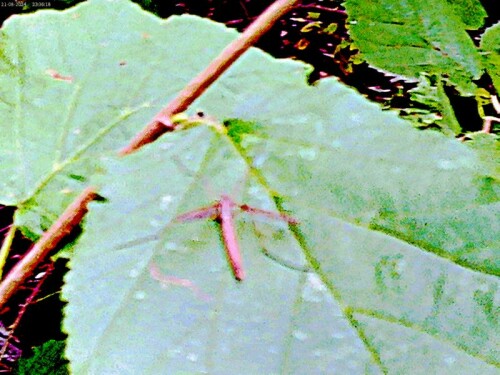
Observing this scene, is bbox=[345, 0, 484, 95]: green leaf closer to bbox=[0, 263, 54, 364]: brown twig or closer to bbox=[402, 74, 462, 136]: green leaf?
bbox=[402, 74, 462, 136]: green leaf

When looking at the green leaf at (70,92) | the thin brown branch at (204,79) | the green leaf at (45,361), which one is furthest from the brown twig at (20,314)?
the thin brown branch at (204,79)

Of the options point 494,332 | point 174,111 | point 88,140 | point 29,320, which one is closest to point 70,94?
point 88,140

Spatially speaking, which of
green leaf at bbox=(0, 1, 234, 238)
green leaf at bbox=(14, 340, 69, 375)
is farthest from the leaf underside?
green leaf at bbox=(14, 340, 69, 375)

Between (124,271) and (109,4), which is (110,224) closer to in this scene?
(124,271)

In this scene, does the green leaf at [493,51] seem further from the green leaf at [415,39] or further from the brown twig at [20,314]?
the brown twig at [20,314]
